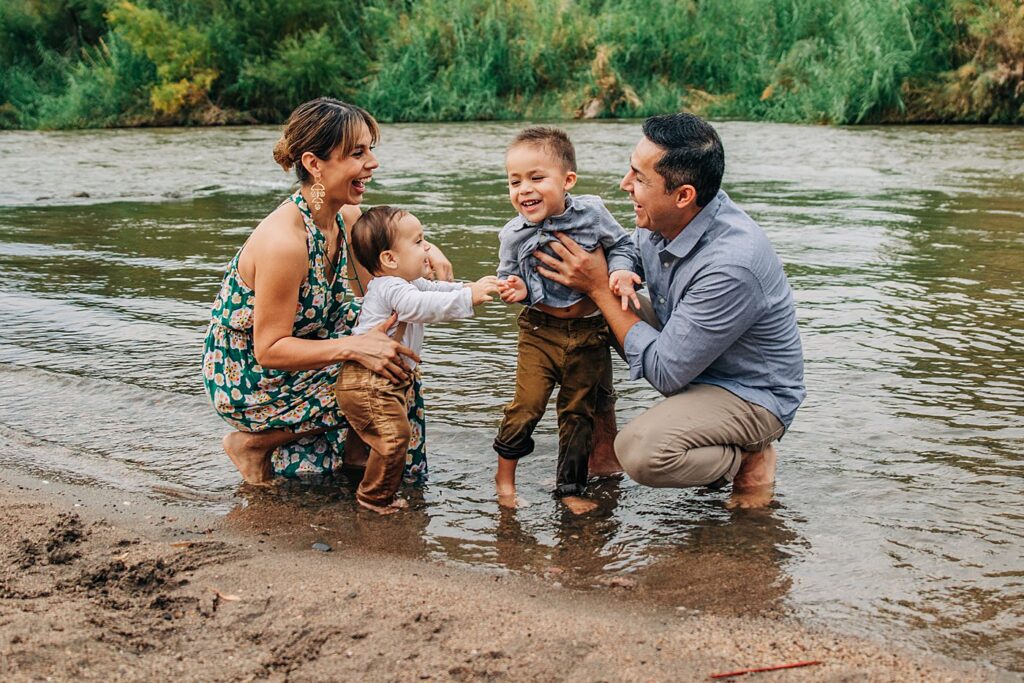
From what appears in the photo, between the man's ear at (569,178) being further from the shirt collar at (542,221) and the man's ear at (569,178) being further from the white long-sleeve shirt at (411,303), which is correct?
the white long-sleeve shirt at (411,303)

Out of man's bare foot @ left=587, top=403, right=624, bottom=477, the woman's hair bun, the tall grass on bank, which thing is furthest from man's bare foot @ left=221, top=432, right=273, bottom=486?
the tall grass on bank

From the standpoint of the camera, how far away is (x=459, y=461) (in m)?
4.64

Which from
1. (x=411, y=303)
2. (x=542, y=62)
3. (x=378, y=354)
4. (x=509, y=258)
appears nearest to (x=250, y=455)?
(x=378, y=354)

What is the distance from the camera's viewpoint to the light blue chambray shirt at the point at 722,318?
12.3 feet

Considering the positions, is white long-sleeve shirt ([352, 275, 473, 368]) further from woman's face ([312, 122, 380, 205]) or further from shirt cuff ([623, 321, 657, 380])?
shirt cuff ([623, 321, 657, 380])

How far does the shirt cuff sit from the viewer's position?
388 centimetres

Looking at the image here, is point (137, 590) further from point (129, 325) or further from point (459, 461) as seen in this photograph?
point (129, 325)

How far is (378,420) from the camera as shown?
395 centimetres

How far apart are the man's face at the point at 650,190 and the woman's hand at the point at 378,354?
101 cm

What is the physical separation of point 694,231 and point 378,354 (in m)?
1.20

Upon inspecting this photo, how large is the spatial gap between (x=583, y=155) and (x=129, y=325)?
36.3 ft

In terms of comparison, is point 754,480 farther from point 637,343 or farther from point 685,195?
point 685,195

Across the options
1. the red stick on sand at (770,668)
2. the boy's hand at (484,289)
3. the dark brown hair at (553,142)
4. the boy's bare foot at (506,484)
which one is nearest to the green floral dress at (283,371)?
the boy's bare foot at (506,484)

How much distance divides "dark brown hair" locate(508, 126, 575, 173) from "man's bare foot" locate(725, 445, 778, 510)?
4.15 ft
